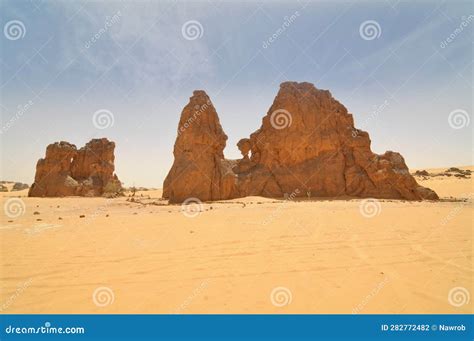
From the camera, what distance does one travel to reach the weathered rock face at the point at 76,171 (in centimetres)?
3216

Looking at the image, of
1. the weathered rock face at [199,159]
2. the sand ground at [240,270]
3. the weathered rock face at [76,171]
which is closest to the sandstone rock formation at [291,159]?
the weathered rock face at [199,159]

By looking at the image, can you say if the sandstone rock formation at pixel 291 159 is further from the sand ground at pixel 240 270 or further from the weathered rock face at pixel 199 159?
the sand ground at pixel 240 270

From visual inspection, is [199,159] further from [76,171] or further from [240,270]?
[76,171]

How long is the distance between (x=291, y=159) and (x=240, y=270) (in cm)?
2186

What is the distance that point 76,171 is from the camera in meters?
36.2

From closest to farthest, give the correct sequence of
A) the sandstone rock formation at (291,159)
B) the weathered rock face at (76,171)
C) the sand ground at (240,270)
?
1. the sand ground at (240,270)
2. the sandstone rock formation at (291,159)
3. the weathered rock face at (76,171)

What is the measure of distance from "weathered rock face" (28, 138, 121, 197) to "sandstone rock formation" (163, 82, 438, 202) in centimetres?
1498

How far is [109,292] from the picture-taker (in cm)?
385

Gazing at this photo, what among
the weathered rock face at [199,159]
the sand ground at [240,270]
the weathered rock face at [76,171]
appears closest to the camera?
the sand ground at [240,270]

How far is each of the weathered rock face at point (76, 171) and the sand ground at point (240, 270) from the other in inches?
1094

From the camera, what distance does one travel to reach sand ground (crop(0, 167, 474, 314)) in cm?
355

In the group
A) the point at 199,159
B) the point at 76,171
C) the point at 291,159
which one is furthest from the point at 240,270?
the point at 76,171

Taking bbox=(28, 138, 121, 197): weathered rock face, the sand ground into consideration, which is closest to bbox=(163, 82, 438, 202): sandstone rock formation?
the sand ground
